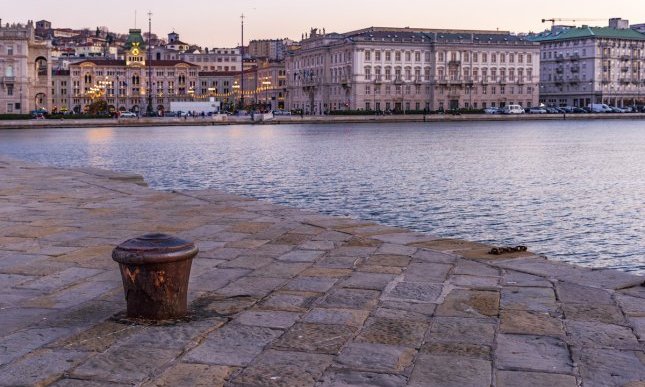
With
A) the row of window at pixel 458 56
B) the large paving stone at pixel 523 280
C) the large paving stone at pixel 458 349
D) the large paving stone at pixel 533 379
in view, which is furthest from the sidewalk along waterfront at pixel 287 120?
the large paving stone at pixel 533 379

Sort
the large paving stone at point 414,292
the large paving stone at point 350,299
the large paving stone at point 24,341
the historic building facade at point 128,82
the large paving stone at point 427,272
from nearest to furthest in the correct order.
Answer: the large paving stone at point 24,341
the large paving stone at point 350,299
the large paving stone at point 414,292
the large paving stone at point 427,272
the historic building facade at point 128,82

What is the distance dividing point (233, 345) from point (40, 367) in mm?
1452

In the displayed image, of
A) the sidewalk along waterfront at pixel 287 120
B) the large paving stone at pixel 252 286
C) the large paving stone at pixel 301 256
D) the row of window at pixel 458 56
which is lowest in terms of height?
the large paving stone at pixel 252 286

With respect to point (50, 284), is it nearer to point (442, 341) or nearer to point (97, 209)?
point (442, 341)

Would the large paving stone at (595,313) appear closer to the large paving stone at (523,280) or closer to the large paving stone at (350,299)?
the large paving stone at (523,280)

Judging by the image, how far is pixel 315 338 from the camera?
687 cm

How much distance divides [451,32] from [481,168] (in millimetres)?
121074

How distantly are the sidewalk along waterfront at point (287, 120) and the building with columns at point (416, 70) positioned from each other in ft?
44.4

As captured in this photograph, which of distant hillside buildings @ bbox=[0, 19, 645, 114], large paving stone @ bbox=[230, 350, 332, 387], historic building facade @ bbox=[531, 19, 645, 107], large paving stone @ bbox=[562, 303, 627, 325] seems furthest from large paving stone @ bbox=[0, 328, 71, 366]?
historic building facade @ bbox=[531, 19, 645, 107]

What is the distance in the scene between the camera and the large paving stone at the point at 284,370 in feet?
19.2

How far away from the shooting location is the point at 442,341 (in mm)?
6828

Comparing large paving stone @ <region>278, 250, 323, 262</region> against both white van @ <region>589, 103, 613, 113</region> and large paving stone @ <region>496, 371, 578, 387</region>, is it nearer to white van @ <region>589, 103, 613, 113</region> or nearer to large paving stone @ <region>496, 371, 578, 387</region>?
large paving stone @ <region>496, 371, 578, 387</region>

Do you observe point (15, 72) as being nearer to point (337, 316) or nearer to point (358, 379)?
point (337, 316)

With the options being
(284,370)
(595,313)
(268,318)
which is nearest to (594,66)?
(595,313)
